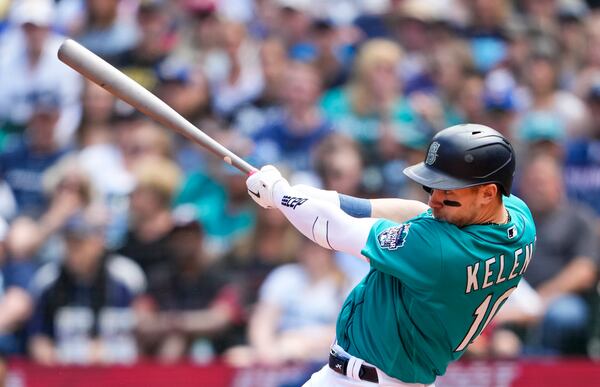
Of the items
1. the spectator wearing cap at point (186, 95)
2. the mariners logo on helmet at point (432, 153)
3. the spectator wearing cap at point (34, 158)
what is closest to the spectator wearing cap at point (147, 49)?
the spectator wearing cap at point (186, 95)

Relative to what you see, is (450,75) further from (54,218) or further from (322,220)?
(322,220)

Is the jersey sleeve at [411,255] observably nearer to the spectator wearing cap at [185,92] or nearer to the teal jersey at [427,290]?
the teal jersey at [427,290]

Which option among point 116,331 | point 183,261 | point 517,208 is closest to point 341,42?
point 183,261

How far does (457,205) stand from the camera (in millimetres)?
3982

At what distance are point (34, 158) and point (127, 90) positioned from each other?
11.3 ft

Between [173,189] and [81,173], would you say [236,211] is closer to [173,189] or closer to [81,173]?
[173,189]

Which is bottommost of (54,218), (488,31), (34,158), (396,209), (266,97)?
(54,218)

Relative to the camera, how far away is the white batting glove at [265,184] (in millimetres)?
4246

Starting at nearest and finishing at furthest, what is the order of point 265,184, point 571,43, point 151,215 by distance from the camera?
point 265,184 < point 151,215 < point 571,43

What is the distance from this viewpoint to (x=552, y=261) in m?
7.11

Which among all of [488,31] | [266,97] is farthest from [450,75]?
[266,97]

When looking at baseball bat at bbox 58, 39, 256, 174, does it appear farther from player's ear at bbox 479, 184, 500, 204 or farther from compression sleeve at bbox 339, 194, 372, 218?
player's ear at bbox 479, 184, 500, 204

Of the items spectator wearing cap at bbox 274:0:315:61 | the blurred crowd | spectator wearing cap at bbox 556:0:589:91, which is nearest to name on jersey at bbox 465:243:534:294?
the blurred crowd

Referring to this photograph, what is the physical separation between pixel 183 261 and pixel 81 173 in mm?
1050
